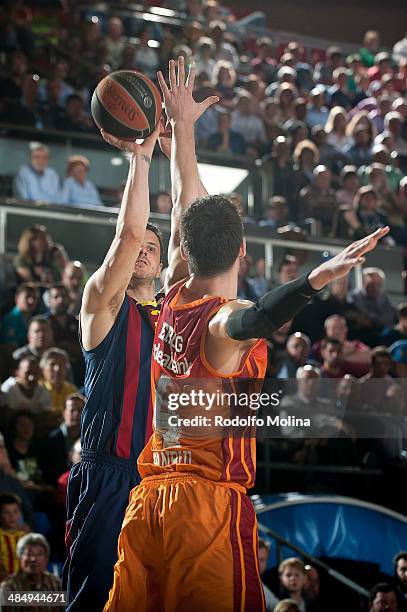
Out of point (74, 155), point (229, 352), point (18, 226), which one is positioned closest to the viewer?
point (229, 352)

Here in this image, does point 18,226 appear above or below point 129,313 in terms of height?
above

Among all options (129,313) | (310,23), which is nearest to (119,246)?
(129,313)

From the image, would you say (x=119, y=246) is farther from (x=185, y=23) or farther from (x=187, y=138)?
(x=185, y=23)

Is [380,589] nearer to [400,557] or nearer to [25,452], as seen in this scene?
[400,557]

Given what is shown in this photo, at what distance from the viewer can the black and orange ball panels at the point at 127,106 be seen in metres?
3.76

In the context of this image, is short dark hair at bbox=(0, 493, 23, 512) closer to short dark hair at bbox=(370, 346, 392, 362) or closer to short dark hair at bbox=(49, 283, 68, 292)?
short dark hair at bbox=(49, 283, 68, 292)

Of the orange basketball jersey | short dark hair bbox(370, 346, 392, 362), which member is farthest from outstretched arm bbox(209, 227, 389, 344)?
short dark hair bbox(370, 346, 392, 362)

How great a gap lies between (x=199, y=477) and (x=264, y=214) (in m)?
6.33

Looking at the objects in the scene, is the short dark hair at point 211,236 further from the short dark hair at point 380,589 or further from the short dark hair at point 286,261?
the short dark hair at point 286,261

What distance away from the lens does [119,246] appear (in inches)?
141

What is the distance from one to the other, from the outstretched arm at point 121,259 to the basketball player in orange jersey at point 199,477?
0.84ft

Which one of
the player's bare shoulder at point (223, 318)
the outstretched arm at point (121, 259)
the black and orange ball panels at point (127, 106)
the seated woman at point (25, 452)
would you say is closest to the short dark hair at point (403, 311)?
the seated woman at point (25, 452)

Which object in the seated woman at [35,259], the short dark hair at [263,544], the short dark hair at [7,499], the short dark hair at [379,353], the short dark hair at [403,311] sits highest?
the seated woman at [35,259]

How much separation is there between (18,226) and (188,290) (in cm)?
515
